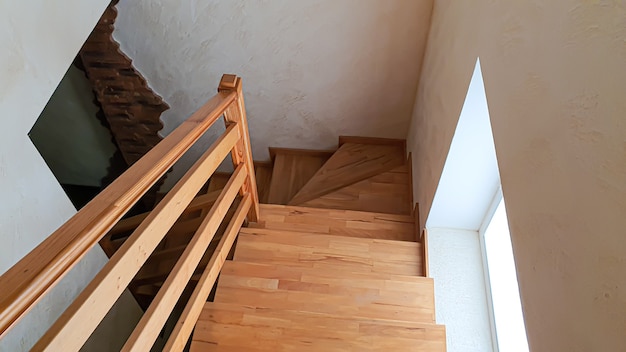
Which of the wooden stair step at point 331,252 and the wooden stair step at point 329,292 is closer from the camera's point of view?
the wooden stair step at point 329,292

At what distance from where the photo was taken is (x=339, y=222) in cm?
267

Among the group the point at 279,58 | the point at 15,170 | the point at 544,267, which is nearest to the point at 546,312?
the point at 544,267

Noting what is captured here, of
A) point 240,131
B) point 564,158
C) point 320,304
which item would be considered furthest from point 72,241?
point 320,304

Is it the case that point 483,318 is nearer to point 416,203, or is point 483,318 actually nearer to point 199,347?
point 416,203

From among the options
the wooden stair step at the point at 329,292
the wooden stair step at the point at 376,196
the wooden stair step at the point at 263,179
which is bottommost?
the wooden stair step at the point at 329,292

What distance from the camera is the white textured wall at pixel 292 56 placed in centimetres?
268

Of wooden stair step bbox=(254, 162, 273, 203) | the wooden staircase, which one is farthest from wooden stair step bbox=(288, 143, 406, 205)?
wooden stair step bbox=(254, 162, 273, 203)

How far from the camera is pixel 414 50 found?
278cm

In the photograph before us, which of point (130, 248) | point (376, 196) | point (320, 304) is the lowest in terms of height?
point (130, 248)

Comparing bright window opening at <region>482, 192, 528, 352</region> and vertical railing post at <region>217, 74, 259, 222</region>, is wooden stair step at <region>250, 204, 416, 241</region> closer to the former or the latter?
vertical railing post at <region>217, 74, 259, 222</region>

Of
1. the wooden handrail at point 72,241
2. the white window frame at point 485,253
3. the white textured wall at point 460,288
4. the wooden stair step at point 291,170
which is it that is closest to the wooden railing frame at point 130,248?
the wooden handrail at point 72,241

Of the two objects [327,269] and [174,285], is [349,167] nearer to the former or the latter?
[327,269]

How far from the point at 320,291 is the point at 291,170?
1.48 m

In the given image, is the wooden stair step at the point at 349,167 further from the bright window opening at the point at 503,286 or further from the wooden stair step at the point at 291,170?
the bright window opening at the point at 503,286
